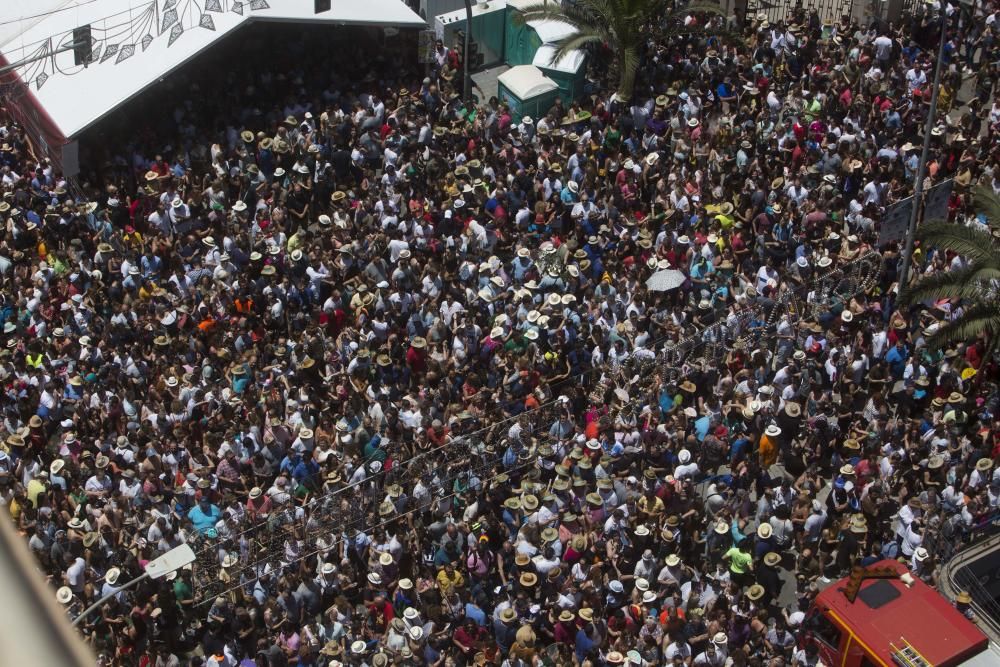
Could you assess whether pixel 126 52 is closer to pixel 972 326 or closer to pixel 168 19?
pixel 168 19

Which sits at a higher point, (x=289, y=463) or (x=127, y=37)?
(x=127, y=37)

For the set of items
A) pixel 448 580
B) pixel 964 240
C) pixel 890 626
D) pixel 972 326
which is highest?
pixel 964 240

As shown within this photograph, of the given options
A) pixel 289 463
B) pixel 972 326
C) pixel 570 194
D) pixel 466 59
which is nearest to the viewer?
pixel 289 463

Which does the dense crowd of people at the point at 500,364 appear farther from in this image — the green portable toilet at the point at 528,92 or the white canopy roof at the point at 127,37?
the white canopy roof at the point at 127,37

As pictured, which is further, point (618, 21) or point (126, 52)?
point (126, 52)

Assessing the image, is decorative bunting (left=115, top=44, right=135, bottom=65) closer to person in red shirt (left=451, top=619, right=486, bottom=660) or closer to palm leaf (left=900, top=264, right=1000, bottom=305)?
person in red shirt (left=451, top=619, right=486, bottom=660)

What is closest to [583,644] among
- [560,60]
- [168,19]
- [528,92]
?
[528,92]

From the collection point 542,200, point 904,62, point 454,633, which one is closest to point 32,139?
point 542,200

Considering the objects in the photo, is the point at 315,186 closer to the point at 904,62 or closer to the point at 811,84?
the point at 811,84
